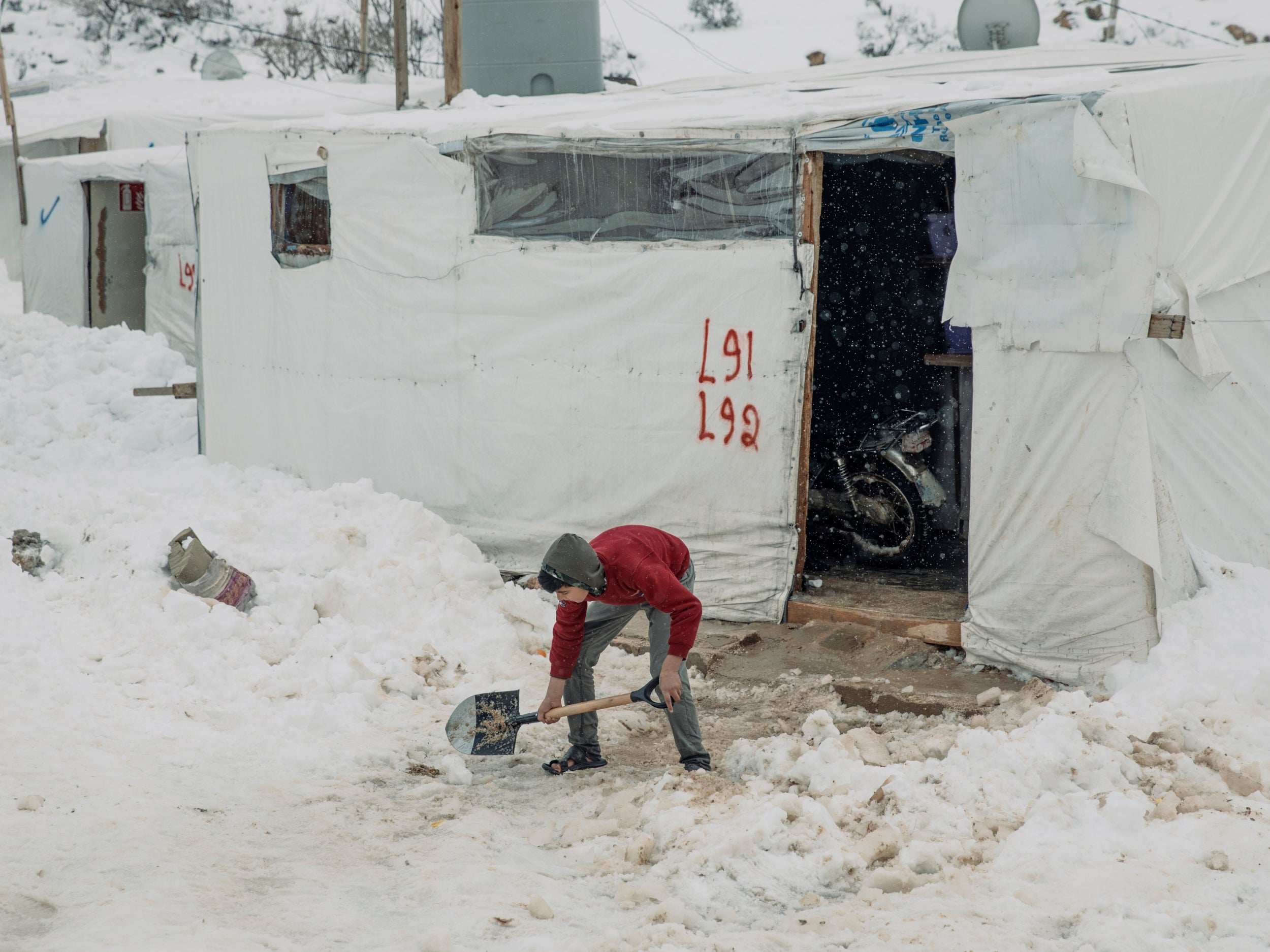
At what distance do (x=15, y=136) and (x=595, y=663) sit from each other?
13.4 metres

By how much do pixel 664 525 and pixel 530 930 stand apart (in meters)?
3.76

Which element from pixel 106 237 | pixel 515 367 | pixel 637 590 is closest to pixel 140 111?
pixel 106 237

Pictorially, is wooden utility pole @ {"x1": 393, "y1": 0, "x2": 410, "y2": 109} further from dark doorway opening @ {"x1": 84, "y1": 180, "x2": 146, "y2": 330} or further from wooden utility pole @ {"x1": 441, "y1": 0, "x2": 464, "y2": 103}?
dark doorway opening @ {"x1": 84, "y1": 180, "x2": 146, "y2": 330}

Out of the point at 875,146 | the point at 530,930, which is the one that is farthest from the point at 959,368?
the point at 530,930

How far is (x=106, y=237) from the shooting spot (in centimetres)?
1388

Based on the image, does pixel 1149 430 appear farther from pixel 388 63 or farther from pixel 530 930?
pixel 388 63

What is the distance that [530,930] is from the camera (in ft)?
11.6

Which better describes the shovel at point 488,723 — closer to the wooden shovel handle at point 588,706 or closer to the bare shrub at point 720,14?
the wooden shovel handle at point 588,706

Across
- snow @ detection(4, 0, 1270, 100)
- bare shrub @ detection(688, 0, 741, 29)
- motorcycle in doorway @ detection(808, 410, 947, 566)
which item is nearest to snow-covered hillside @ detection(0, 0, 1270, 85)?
snow @ detection(4, 0, 1270, 100)

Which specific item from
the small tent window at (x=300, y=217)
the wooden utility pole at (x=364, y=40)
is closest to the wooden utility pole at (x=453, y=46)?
the small tent window at (x=300, y=217)

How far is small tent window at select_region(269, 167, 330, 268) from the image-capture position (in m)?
8.21

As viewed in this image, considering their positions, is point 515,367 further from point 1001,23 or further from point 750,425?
point 1001,23

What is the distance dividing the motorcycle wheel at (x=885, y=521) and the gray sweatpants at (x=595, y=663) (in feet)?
9.43

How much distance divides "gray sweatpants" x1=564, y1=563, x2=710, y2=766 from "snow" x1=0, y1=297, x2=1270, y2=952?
0.57 feet
